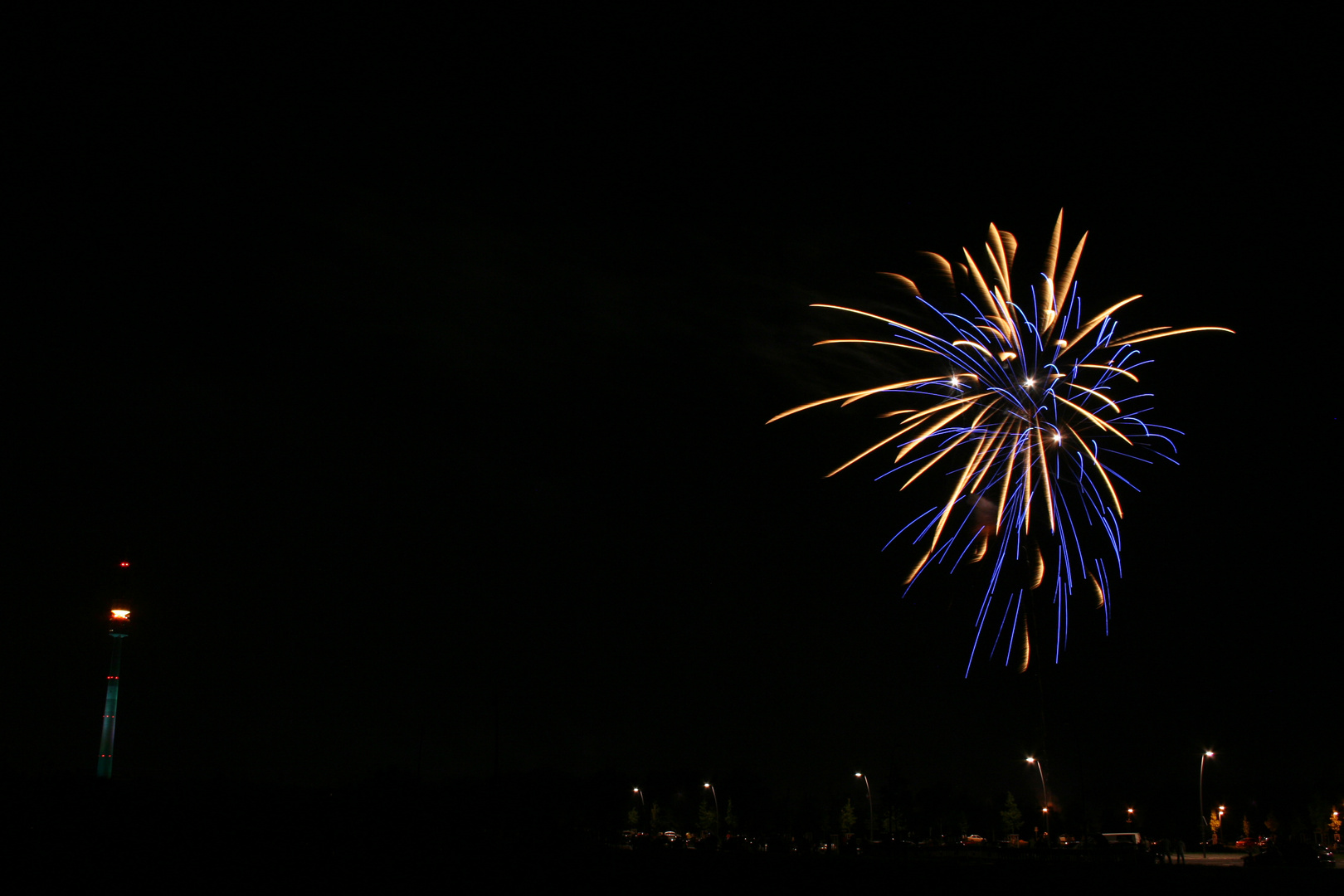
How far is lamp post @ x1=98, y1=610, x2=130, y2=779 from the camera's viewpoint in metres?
88.9

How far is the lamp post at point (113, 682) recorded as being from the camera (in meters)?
88.9

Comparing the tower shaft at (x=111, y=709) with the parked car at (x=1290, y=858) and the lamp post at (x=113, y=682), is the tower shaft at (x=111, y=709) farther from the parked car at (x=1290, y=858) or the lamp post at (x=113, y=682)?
the parked car at (x=1290, y=858)

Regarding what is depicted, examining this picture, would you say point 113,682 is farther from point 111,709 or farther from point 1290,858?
point 1290,858

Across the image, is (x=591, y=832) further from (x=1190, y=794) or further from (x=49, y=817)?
(x=1190, y=794)

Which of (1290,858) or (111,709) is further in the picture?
(111,709)

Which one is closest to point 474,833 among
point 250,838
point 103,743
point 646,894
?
point 250,838

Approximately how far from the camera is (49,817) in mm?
24766

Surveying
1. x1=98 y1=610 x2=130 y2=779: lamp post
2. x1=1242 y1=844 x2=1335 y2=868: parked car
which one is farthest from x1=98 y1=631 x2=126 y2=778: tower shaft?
x1=1242 y1=844 x2=1335 y2=868: parked car

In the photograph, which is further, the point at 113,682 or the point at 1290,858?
the point at 113,682

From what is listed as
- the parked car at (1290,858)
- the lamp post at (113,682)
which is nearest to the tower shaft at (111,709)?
the lamp post at (113,682)

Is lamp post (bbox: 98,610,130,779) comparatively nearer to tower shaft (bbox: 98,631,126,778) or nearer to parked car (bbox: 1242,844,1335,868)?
tower shaft (bbox: 98,631,126,778)

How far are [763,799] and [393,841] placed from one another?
4920 inches

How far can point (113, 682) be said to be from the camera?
91688 mm

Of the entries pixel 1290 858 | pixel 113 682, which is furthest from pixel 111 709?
pixel 1290 858
